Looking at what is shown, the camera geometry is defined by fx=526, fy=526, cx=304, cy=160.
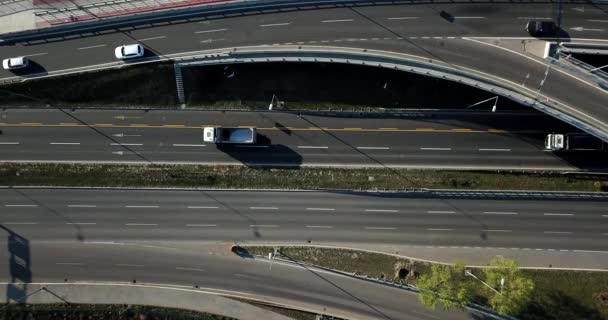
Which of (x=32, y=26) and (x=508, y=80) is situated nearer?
(x=508, y=80)

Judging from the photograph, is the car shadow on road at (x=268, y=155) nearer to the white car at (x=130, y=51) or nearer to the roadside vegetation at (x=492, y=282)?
the roadside vegetation at (x=492, y=282)

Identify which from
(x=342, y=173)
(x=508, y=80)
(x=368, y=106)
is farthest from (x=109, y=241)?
(x=508, y=80)

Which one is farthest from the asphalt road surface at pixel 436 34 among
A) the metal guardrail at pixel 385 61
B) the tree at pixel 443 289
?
the tree at pixel 443 289

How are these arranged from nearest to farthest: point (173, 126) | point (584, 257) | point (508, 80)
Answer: point (508, 80) < point (584, 257) < point (173, 126)

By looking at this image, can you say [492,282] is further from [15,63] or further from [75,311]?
[15,63]

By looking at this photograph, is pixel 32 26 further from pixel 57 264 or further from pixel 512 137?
pixel 512 137

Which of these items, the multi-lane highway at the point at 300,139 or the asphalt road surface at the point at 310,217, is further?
the multi-lane highway at the point at 300,139
